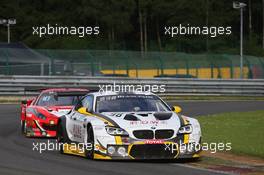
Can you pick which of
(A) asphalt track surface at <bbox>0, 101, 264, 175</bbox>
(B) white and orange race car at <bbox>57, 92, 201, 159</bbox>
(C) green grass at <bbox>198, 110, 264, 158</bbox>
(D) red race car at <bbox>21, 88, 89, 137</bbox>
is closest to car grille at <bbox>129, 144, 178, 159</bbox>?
(B) white and orange race car at <bbox>57, 92, 201, 159</bbox>

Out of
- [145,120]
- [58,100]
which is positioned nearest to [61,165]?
[145,120]

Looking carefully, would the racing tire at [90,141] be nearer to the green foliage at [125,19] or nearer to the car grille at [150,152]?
the car grille at [150,152]

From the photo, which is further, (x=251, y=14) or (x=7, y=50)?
(x=251, y=14)

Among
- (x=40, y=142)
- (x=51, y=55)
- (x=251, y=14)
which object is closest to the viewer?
(x=40, y=142)

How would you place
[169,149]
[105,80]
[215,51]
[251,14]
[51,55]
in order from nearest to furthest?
[169,149] < [105,80] < [51,55] < [215,51] < [251,14]

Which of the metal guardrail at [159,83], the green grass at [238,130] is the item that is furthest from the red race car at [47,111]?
the metal guardrail at [159,83]

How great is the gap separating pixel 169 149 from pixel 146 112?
1089mm

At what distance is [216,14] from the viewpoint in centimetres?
7094

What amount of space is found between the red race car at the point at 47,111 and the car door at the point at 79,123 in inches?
135

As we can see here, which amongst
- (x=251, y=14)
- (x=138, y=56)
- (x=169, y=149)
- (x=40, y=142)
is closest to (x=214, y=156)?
(x=169, y=149)

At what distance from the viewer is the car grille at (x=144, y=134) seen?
13258mm

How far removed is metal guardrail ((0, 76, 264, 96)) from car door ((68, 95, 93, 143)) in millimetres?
20486

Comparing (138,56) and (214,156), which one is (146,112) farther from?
(138,56)

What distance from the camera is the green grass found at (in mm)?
15492
